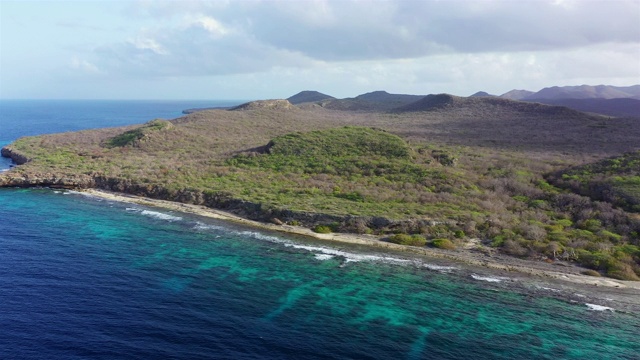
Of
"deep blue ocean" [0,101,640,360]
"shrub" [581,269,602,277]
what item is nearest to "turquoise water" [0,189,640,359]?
"deep blue ocean" [0,101,640,360]

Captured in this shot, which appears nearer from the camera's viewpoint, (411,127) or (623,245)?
Answer: (623,245)

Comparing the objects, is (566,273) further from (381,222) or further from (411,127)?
(411,127)

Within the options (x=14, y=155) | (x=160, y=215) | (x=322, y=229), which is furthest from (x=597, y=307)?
(x=14, y=155)

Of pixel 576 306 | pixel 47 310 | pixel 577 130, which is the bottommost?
pixel 576 306

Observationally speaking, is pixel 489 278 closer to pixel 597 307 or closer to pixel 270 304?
pixel 597 307

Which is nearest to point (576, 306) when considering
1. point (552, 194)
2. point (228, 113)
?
point (552, 194)

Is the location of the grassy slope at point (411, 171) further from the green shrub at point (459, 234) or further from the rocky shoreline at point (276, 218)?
the rocky shoreline at point (276, 218)

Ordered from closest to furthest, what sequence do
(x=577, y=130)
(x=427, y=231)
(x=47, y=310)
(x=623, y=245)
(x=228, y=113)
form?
(x=47, y=310)
(x=623, y=245)
(x=427, y=231)
(x=577, y=130)
(x=228, y=113)

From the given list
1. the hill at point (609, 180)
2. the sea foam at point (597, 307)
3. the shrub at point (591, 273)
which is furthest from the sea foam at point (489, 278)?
the hill at point (609, 180)
